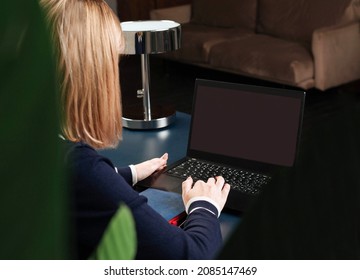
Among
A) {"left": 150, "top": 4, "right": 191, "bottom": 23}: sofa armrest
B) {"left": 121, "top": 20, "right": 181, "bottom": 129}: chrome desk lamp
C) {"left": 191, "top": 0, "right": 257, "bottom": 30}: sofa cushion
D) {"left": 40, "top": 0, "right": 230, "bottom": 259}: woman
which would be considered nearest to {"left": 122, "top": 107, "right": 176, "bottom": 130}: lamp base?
{"left": 121, "top": 20, "right": 181, "bottom": 129}: chrome desk lamp

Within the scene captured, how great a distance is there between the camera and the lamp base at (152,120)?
2.04m

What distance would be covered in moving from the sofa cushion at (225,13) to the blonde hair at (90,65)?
162 inches

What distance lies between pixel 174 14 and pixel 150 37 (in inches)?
134

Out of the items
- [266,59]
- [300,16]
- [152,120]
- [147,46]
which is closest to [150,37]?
[147,46]

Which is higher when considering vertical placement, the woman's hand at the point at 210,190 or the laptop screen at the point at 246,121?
the laptop screen at the point at 246,121

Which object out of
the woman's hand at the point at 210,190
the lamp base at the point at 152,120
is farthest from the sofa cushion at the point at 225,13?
the woman's hand at the point at 210,190

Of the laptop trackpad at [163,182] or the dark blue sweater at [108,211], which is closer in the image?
the dark blue sweater at [108,211]

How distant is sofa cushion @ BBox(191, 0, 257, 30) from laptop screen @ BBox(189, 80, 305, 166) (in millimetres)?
3754

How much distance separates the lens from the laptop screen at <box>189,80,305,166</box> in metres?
1.56

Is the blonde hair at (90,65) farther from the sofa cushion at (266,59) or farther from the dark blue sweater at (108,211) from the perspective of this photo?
the sofa cushion at (266,59)

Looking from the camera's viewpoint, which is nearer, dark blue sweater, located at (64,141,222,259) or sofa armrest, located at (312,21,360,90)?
dark blue sweater, located at (64,141,222,259)

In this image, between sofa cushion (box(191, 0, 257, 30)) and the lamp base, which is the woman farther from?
sofa cushion (box(191, 0, 257, 30))

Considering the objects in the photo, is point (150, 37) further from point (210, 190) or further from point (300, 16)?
point (300, 16)

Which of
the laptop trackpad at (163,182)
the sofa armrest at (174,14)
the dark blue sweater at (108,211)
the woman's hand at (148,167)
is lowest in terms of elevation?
the sofa armrest at (174,14)
